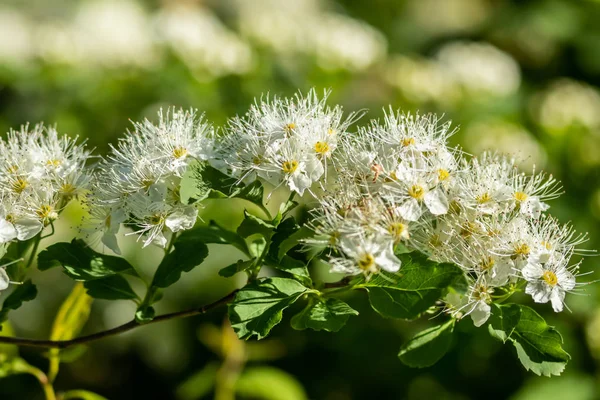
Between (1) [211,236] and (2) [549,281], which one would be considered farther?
(1) [211,236]

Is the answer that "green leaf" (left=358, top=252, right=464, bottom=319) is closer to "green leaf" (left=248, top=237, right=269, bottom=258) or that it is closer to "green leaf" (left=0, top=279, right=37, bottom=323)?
"green leaf" (left=248, top=237, right=269, bottom=258)

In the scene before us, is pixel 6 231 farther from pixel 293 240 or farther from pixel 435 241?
pixel 435 241

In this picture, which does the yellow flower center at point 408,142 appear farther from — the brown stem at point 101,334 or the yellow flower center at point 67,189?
the yellow flower center at point 67,189

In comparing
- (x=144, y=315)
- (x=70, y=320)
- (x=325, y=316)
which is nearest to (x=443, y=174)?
(x=325, y=316)

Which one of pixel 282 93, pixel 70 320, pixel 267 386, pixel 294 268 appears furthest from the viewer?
pixel 282 93

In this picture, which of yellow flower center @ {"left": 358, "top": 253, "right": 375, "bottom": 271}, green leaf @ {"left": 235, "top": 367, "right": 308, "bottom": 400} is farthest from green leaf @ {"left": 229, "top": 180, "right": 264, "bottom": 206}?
green leaf @ {"left": 235, "top": 367, "right": 308, "bottom": 400}

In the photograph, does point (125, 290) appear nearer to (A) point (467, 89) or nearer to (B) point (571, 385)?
(B) point (571, 385)
